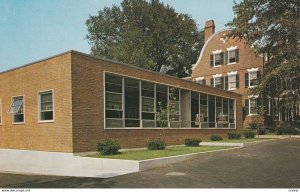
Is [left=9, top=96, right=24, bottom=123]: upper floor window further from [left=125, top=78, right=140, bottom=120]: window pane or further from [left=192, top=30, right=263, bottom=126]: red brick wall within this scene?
[left=192, top=30, right=263, bottom=126]: red brick wall

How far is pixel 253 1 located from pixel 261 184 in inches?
1029

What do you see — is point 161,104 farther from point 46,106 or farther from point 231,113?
point 231,113

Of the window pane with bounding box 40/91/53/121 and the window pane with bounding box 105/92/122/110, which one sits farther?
the window pane with bounding box 105/92/122/110

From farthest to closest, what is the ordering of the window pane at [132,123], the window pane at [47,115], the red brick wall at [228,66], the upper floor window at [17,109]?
the red brick wall at [228,66] < the window pane at [132,123] < the upper floor window at [17,109] < the window pane at [47,115]

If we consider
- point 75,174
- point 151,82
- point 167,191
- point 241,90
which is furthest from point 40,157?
point 241,90

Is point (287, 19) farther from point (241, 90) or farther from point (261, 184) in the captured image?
point (261, 184)

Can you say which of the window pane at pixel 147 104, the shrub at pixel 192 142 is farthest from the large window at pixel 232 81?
the window pane at pixel 147 104

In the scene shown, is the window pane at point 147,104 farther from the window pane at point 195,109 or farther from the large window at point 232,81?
the large window at point 232,81

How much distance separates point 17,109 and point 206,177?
38.6ft

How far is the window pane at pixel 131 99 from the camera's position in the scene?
19791mm

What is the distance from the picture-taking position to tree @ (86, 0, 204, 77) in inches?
2052

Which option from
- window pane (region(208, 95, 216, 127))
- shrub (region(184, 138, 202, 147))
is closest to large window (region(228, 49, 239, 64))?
window pane (region(208, 95, 216, 127))

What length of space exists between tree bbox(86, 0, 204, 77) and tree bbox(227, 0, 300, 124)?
19.5 meters

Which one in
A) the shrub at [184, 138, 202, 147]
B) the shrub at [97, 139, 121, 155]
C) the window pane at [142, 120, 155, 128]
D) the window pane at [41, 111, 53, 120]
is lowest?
the shrub at [184, 138, 202, 147]
